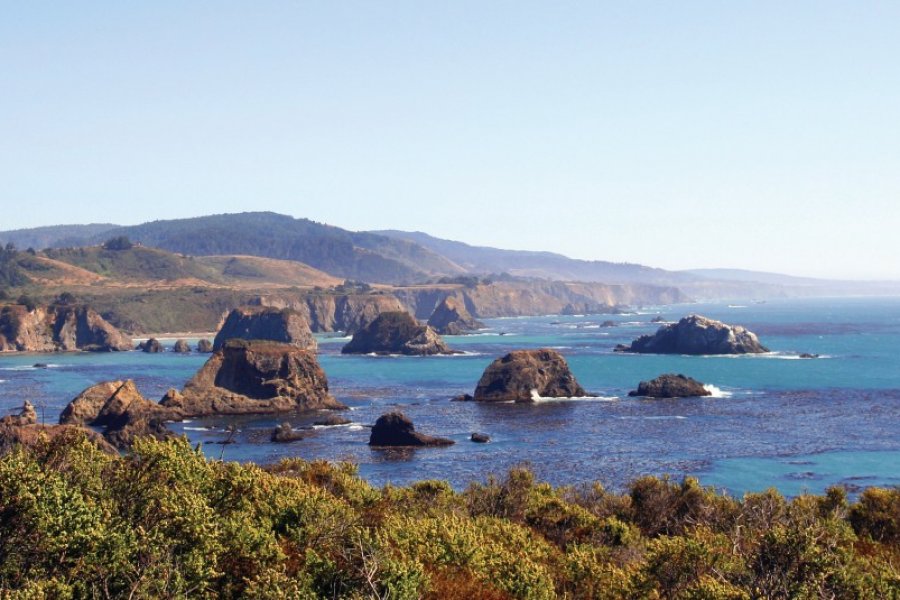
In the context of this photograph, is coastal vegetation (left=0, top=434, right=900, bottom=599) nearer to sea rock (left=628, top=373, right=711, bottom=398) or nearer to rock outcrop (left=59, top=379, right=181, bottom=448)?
rock outcrop (left=59, top=379, right=181, bottom=448)

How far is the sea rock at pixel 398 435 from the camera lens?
8431 cm

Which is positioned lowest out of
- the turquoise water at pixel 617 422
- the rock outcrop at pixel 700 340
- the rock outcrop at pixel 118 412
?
the turquoise water at pixel 617 422

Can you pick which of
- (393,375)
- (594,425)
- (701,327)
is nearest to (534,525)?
(594,425)

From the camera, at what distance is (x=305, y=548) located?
31625 mm

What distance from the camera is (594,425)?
315 feet


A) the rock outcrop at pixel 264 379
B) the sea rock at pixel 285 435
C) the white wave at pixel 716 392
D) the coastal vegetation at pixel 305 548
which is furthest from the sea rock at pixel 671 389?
the coastal vegetation at pixel 305 548

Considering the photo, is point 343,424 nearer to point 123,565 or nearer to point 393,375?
point 393,375

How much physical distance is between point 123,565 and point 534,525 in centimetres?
2468

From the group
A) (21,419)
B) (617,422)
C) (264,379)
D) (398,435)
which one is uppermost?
(264,379)

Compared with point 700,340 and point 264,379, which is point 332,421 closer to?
point 264,379

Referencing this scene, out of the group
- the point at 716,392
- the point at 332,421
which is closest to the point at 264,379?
the point at 332,421

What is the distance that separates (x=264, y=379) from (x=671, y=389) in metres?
49.2

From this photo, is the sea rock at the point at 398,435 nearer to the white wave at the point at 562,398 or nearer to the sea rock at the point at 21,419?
the sea rock at the point at 21,419

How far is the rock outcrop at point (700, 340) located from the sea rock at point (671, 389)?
62.6 meters
